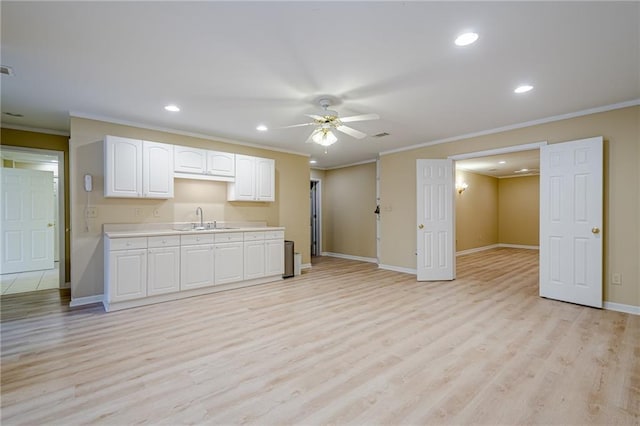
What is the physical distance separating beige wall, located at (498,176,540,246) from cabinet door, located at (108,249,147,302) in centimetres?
1086

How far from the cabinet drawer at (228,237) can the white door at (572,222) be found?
15.2 ft

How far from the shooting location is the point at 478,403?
75.4 inches

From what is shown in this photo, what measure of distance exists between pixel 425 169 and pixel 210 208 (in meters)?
3.96

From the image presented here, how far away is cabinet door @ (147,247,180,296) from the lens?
155 inches

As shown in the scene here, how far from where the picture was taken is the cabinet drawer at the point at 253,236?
4910 mm

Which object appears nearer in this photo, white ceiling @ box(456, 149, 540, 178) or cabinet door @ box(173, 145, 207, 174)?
cabinet door @ box(173, 145, 207, 174)

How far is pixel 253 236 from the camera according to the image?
5.00 m

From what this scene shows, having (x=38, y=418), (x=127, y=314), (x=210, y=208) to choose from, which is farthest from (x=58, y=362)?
(x=210, y=208)

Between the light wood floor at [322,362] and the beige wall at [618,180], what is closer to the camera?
the light wood floor at [322,362]

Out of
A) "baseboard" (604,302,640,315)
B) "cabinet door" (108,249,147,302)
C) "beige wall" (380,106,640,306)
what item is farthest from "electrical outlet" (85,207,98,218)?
"baseboard" (604,302,640,315)

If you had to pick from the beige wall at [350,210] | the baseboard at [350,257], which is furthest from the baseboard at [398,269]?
the beige wall at [350,210]

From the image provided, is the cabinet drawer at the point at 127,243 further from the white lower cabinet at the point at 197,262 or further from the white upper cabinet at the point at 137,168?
the white upper cabinet at the point at 137,168

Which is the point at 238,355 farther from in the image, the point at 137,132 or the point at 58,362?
the point at 137,132

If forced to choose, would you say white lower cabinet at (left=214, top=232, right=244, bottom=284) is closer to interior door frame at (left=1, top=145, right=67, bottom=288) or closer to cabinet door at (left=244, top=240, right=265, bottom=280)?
cabinet door at (left=244, top=240, right=265, bottom=280)
